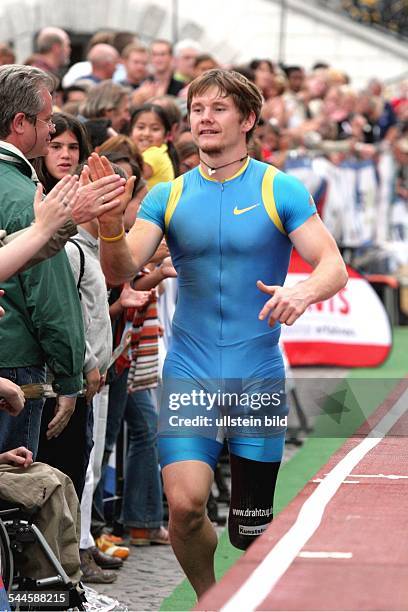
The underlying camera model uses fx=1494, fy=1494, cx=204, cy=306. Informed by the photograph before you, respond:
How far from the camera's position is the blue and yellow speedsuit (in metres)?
5.93

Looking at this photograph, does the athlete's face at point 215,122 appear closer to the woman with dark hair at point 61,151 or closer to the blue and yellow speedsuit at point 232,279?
the blue and yellow speedsuit at point 232,279

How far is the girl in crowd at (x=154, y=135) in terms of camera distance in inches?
353

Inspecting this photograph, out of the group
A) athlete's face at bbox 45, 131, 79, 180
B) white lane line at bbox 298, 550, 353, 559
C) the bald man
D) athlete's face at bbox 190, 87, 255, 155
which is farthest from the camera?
the bald man

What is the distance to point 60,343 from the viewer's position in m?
5.81

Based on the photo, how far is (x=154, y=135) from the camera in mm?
9352

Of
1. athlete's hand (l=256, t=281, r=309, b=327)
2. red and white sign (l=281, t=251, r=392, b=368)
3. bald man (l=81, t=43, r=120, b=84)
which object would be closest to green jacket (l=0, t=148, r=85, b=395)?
athlete's hand (l=256, t=281, r=309, b=327)

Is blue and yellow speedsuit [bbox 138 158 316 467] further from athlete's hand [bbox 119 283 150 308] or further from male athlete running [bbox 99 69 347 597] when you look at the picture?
athlete's hand [bbox 119 283 150 308]

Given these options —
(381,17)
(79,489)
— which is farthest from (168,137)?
(381,17)

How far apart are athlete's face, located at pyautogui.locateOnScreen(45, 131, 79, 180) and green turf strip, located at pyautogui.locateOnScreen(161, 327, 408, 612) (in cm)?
176

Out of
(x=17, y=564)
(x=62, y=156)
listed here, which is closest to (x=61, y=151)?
(x=62, y=156)

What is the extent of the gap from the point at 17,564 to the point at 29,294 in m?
1.05

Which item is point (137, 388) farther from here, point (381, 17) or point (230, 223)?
point (381, 17)

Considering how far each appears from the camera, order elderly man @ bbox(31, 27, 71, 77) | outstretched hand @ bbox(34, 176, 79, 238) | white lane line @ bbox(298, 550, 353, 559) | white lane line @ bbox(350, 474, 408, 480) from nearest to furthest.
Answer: white lane line @ bbox(298, 550, 353, 559)
outstretched hand @ bbox(34, 176, 79, 238)
white lane line @ bbox(350, 474, 408, 480)
elderly man @ bbox(31, 27, 71, 77)

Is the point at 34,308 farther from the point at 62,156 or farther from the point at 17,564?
the point at 62,156
